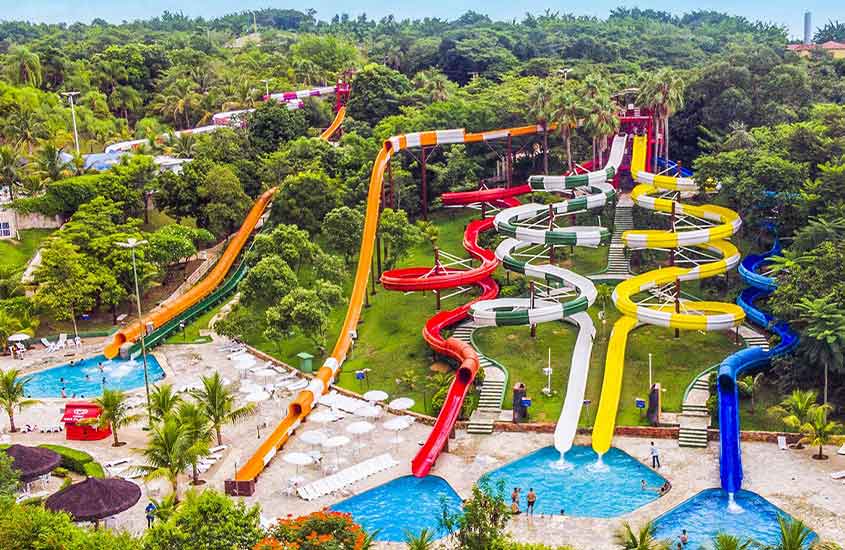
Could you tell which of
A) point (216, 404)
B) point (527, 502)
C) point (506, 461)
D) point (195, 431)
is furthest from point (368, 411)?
point (527, 502)

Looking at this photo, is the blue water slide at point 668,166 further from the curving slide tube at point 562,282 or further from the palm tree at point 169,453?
the palm tree at point 169,453

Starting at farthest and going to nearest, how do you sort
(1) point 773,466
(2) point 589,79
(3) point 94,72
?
1. (3) point 94,72
2. (2) point 589,79
3. (1) point 773,466

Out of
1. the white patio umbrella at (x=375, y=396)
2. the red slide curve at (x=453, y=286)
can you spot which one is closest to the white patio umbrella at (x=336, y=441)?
the red slide curve at (x=453, y=286)

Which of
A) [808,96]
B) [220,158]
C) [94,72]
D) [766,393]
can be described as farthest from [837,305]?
[94,72]

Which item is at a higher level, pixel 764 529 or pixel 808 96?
pixel 808 96

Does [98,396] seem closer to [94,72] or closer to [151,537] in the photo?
[151,537]

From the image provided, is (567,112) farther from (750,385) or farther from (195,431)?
(195,431)

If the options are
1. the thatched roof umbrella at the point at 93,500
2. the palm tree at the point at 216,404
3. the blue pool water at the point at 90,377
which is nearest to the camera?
the thatched roof umbrella at the point at 93,500
